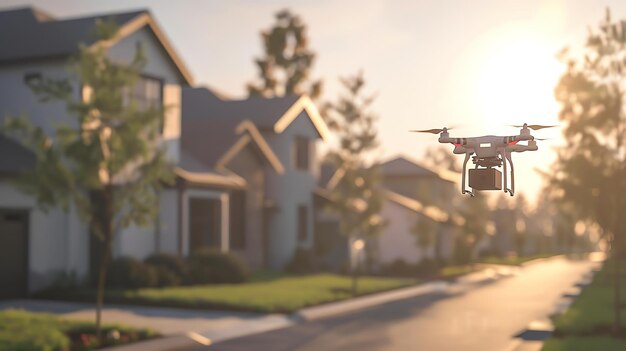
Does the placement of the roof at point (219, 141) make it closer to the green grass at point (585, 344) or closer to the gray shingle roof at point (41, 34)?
the gray shingle roof at point (41, 34)

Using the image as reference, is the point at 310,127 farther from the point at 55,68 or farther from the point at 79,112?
the point at 79,112

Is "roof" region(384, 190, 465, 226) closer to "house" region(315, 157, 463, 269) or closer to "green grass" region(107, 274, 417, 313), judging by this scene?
"house" region(315, 157, 463, 269)

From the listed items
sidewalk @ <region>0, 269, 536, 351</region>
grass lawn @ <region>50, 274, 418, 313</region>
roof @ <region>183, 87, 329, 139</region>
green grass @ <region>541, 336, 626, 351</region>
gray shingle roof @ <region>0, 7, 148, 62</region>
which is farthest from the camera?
roof @ <region>183, 87, 329, 139</region>

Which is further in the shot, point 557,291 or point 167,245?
point 557,291

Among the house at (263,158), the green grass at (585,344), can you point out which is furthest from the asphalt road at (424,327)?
the house at (263,158)

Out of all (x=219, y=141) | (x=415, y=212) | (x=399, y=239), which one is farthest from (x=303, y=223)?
(x=399, y=239)

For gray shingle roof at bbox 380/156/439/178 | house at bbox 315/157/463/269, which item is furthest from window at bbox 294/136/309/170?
gray shingle roof at bbox 380/156/439/178

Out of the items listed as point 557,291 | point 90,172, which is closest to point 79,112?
point 90,172

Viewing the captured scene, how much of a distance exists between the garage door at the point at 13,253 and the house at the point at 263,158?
8.80 metres

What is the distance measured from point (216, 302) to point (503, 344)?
8280mm

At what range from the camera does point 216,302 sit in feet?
77.5

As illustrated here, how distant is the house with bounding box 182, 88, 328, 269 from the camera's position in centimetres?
3666

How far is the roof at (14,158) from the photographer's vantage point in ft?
79.6

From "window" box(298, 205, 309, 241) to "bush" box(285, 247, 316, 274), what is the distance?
189 centimetres
